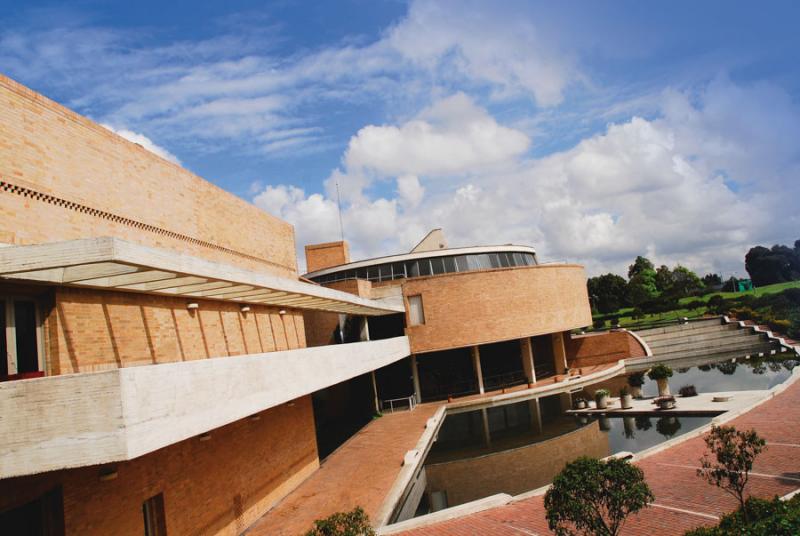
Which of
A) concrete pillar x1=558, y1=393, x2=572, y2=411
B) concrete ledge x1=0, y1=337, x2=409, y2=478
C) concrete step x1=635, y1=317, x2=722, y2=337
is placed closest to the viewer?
concrete ledge x1=0, y1=337, x2=409, y2=478

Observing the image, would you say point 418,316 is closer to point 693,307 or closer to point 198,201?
point 198,201

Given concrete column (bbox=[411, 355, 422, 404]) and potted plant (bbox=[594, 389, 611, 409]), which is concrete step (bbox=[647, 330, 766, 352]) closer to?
potted plant (bbox=[594, 389, 611, 409])

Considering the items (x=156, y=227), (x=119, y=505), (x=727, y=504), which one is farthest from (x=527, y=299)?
(x=119, y=505)

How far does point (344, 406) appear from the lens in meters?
31.3

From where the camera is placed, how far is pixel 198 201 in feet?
45.3

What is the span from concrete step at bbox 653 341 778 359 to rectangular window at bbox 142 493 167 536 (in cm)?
3753

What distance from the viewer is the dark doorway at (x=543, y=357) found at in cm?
3744

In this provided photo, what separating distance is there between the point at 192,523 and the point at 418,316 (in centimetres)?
2026

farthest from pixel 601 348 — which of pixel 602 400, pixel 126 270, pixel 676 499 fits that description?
pixel 126 270

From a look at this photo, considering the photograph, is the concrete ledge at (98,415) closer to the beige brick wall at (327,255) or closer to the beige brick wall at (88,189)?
the beige brick wall at (88,189)

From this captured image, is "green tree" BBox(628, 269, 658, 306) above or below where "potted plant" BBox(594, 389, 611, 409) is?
above

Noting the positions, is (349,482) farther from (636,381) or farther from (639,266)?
(639,266)

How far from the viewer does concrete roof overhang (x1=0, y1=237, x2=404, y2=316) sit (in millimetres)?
6656

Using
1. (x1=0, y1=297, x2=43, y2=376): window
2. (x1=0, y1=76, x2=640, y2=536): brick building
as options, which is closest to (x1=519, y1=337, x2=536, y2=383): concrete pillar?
(x1=0, y1=76, x2=640, y2=536): brick building
